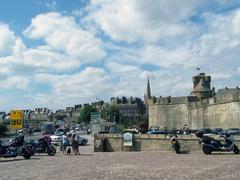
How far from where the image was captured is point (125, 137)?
26922 millimetres

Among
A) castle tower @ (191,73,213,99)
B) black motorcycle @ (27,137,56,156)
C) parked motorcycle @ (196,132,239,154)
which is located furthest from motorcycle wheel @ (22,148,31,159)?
castle tower @ (191,73,213,99)

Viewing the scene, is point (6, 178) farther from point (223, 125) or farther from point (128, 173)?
point (223, 125)

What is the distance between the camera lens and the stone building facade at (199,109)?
207 feet

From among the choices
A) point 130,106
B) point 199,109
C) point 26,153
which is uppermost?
point 130,106

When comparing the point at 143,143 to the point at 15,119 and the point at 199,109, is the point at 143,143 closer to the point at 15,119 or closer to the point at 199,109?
the point at 15,119

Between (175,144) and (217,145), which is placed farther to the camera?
(175,144)

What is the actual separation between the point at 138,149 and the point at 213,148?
232 inches

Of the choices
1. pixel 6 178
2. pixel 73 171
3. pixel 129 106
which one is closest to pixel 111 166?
pixel 73 171

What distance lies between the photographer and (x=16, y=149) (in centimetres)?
2162

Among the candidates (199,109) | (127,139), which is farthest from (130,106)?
(127,139)

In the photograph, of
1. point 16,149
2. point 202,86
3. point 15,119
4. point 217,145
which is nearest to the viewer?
point 16,149

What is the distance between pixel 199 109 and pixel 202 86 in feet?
75.8

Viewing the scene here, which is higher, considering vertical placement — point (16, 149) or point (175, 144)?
point (175, 144)

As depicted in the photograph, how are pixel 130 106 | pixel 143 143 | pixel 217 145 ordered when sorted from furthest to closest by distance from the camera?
1. pixel 130 106
2. pixel 143 143
3. pixel 217 145
